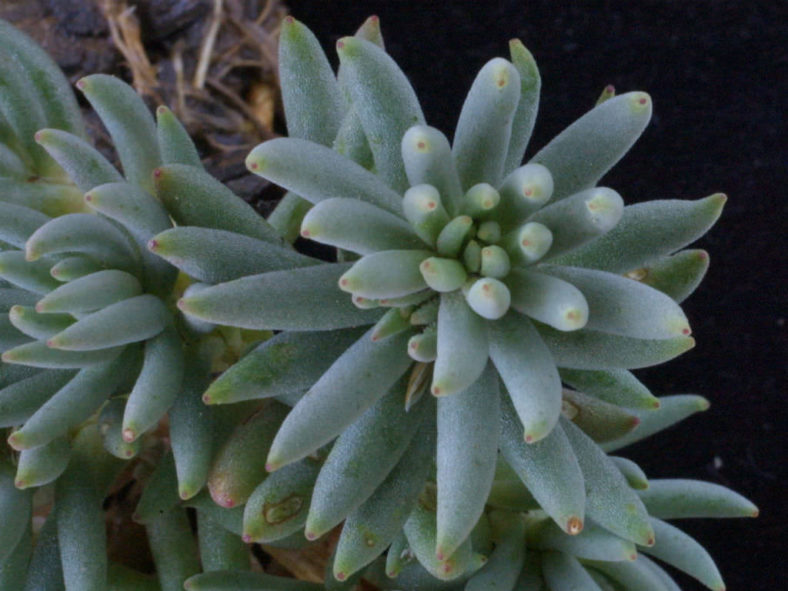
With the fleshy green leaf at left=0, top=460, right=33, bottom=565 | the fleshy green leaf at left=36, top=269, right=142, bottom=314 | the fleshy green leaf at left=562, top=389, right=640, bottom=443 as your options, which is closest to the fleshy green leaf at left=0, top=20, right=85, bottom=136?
the fleshy green leaf at left=36, top=269, right=142, bottom=314

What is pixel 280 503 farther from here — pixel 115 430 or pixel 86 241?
pixel 86 241

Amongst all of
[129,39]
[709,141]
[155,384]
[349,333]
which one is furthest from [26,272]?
[709,141]

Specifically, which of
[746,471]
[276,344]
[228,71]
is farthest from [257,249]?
[746,471]

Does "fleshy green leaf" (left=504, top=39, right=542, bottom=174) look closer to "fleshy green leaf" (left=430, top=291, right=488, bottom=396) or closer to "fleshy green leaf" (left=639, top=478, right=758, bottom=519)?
"fleshy green leaf" (left=430, top=291, right=488, bottom=396)

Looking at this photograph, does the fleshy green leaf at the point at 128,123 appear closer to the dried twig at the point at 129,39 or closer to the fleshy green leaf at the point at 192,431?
the fleshy green leaf at the point at 192,431

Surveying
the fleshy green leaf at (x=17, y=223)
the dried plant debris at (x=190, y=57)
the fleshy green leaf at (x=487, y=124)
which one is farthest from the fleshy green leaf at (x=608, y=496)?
the dried plant debris at (x=190, y=57)
